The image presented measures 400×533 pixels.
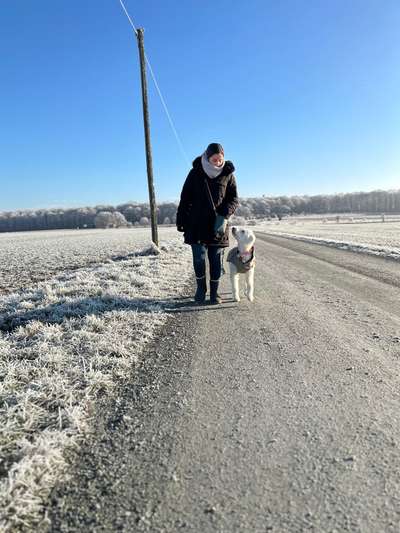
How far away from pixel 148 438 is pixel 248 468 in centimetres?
66

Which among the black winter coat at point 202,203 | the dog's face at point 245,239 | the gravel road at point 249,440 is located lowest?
the gravel road at point 249,440

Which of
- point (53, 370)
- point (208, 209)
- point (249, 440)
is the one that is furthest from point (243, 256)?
point (249, 440)

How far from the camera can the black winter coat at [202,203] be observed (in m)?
5.40

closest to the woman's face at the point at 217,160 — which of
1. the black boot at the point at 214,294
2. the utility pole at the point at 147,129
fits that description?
the black boot at the point at 214,294

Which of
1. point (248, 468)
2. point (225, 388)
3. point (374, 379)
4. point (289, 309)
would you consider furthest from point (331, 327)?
point (248, 468)

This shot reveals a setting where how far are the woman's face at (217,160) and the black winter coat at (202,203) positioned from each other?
173 mm

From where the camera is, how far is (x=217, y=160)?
5.20m

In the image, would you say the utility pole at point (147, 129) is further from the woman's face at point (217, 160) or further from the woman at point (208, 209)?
the woman's face at point (217, 160)

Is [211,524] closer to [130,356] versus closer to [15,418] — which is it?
[15,418]

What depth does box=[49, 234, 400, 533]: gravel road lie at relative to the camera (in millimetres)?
1532

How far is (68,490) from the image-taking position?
1692mm

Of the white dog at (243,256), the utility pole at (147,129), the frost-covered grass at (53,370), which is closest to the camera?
the frost-covered grass at (53,370)

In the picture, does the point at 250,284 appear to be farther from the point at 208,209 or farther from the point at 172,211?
the point at 172,211

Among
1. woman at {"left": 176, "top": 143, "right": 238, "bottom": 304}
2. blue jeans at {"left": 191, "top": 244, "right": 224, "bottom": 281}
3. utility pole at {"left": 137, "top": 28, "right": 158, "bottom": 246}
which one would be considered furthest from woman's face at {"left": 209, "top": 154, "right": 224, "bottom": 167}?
utility pole at {"left": 137, "top": 28, "right": 158, "bottom": 246}
